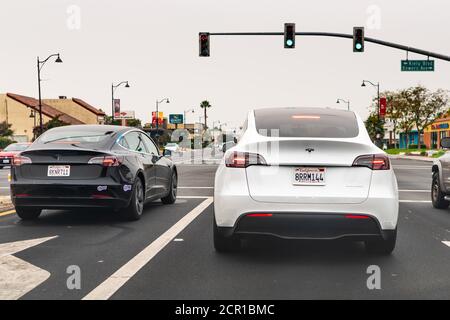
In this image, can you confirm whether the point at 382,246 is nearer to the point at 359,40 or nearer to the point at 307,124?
the point at 307,124

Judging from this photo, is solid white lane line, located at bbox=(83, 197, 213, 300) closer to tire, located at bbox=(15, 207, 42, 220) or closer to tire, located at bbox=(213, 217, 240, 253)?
tire, located at bbox=(213, 217, 240, 253)

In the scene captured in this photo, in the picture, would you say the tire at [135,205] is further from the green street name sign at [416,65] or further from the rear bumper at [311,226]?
the green street name sign at [416,65]

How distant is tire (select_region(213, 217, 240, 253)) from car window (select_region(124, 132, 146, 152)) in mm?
3542

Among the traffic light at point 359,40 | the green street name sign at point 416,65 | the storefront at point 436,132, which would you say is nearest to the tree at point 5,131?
the storefront at point 436,132

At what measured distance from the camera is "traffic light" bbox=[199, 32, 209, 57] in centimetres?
2358

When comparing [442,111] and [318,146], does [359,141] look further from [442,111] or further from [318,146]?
[442,111]

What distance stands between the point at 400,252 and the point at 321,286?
79.4 inches

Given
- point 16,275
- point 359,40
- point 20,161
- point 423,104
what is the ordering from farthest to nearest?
point 423,104
point 359,40
point 20,161
point 16,275

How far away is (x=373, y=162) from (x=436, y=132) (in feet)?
262

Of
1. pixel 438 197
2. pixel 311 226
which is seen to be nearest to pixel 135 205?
pixel 311 226

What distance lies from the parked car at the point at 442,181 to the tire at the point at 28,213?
24.6ft

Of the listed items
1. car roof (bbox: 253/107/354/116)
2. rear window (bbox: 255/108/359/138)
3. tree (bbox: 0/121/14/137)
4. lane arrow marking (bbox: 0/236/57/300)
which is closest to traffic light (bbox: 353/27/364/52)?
car roof (bbox: 253/107/354/116)

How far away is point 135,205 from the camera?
29.4 ft
